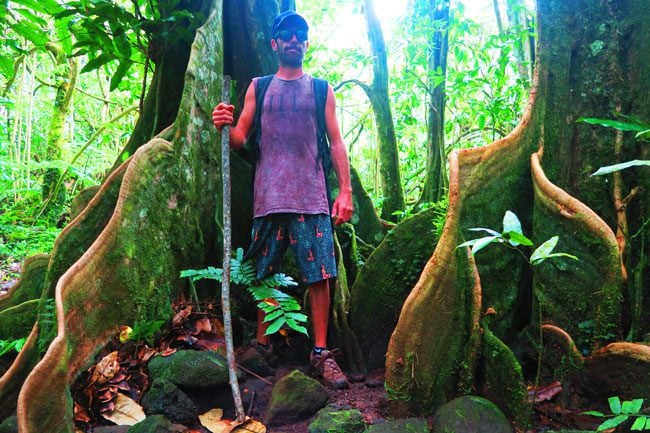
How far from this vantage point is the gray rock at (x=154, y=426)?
213 cm

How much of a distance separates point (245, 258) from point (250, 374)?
0.80m

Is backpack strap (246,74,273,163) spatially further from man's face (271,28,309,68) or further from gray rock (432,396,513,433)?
gray rock (432,396,513,433)

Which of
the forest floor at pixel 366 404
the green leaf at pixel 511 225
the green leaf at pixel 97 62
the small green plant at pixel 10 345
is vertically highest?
the green leaf at pixel 97 62

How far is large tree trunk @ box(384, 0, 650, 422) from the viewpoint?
2.39 meters

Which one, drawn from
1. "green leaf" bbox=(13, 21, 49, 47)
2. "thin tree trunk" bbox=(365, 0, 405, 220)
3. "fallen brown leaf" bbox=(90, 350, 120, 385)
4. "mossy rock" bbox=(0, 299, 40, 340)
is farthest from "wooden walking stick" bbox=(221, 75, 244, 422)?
"thin tree trunk" bbox=(365, 0, 405, 220)

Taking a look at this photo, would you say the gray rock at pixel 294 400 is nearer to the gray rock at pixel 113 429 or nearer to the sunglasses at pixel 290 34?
the gray rock at pixel 113 429

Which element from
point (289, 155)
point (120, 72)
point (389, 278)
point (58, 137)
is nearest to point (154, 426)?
point (289, 155)

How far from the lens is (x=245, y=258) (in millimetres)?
3297

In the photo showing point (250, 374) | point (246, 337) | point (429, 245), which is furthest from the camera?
point (429, 245)

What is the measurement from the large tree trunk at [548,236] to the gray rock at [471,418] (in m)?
0.19

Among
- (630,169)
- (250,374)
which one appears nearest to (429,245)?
(630,169)

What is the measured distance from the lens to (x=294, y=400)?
254 cm

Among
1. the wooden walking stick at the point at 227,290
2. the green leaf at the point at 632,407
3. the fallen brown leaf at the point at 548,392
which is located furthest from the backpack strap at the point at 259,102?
the green leaf at the point at 632,407

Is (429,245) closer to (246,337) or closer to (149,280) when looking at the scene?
(246,337)
